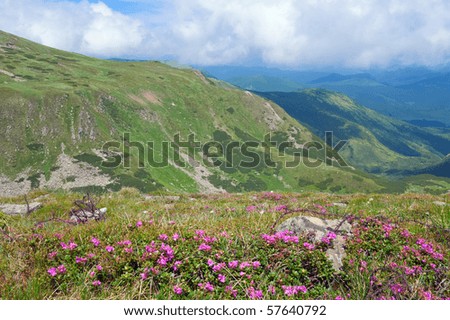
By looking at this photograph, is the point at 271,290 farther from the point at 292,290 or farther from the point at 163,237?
the point at 163,237

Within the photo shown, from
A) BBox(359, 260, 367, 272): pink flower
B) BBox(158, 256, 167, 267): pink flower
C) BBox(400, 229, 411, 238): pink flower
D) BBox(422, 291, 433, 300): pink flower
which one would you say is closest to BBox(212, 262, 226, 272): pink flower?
BBox(158, 256, 167, 267): pink flower

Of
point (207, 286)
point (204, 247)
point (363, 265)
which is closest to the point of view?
point (207, 286)

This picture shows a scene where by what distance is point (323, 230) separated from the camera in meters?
Answer: 6.76

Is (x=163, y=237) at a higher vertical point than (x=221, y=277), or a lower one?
higher

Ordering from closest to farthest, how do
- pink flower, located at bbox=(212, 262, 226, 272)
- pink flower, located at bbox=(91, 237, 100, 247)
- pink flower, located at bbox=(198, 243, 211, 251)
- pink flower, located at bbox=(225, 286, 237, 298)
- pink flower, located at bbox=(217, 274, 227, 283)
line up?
1. pink flower, located at bbox=(225, 286, 237, 298)
2. pink flower, located at bbox=(217, 274, 227, 283)
3. pink flower, located at bbox=(212, 262, 226, 272)
4. pink flower, located at bbox=(198, 243, 211, 251)
5. pink flower, located at bbox=(91, 237, 100, 247)

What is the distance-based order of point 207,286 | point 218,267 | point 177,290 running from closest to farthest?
point 177,290, point 207,286, point 218,267

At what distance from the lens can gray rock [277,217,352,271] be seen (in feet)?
19.8

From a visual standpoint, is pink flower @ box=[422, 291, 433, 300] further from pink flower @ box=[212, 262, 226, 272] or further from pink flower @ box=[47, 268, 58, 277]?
pink flower @ box=[47, 268, 58, 277]

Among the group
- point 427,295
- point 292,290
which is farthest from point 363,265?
point 292,290

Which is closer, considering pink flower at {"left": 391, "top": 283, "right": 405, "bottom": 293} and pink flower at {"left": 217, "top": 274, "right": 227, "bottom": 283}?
pink flower at {"left": 391, "top": 283, "right": 405, "bottom": 293}

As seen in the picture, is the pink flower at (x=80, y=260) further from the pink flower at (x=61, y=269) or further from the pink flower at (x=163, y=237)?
the pink flower at (x=163, y=237)

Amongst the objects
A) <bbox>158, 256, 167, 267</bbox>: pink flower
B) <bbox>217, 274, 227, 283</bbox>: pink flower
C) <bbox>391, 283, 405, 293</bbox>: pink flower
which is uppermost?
<bbox>391, 283, 405, 293</bbox>: pink flower

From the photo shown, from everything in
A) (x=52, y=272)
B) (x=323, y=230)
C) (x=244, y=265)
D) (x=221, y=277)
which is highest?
(x=323, y=230)
